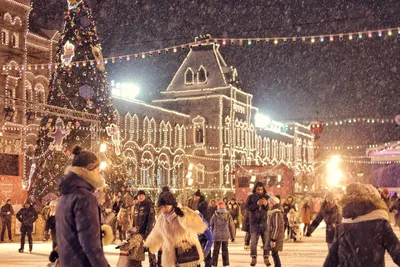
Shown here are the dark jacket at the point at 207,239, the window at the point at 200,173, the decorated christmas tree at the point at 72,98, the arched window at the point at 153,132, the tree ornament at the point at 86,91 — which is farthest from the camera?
the window at the point at 200,173

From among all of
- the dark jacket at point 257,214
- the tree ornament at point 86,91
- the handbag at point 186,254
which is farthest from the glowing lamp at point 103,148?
the handbag at point 186,254

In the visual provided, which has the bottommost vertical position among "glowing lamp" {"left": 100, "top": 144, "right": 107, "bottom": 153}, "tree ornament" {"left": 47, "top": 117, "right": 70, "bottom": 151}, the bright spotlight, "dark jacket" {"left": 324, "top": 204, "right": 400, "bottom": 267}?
"dark jacket" {"left": 324, "top": 204, "right": 400, "bottom": 267}

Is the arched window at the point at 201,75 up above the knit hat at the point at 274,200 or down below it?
above

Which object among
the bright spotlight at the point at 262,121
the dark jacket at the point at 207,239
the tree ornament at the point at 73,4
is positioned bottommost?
the dark jacket at the point at 207,239

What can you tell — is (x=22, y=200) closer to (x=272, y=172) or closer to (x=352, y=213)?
(x=272, y=172)

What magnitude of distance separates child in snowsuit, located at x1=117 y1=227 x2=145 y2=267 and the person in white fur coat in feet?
1.79

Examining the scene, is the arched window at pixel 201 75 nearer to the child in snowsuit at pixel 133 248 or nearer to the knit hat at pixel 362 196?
the child in snowsuit at pixel 133 248

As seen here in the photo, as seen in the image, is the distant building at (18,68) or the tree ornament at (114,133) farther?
the distant building at (18,68)

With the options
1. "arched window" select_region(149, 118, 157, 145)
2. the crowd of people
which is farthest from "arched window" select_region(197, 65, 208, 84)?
the crowd of people

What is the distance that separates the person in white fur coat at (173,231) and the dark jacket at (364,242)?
7.78 ft

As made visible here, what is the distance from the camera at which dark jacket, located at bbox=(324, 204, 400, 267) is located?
5.81 metres

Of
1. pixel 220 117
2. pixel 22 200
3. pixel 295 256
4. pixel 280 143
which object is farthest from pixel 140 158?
pixel 295 256

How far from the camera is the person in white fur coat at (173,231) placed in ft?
26.1

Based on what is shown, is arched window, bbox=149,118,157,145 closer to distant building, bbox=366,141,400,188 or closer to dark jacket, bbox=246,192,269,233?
distant building, bbox=366,141,400,188
